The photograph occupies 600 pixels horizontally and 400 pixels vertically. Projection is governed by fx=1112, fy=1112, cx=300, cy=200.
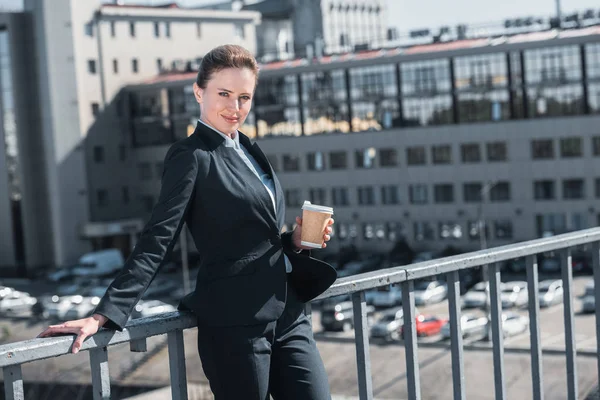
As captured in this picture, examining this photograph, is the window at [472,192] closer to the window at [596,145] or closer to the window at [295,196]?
the window at [596,145]

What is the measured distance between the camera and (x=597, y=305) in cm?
561

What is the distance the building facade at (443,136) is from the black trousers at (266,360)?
5622 cm

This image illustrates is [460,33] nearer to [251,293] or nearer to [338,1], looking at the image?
[338,1]

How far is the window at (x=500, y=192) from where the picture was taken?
206 ft

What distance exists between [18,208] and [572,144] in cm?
3680

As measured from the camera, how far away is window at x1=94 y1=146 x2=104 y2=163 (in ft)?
245

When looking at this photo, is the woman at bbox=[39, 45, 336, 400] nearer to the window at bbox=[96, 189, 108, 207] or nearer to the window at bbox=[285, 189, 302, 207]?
the window at bbox=[285, 189, 302, 207]

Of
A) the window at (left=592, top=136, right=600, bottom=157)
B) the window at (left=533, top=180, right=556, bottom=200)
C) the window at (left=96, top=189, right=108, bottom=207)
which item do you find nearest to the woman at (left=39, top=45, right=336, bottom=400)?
the window at (left=592, top=136, right=600, bottom=157)

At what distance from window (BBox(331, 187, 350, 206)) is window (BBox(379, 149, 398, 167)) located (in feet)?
10.1

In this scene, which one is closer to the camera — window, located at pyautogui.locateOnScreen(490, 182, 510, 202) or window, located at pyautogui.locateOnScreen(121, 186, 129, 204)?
window, located at pyautogui.locateOnScreen(490, 182, 510, 202)

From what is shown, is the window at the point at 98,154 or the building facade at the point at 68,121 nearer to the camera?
the building facade at the point at 68,121

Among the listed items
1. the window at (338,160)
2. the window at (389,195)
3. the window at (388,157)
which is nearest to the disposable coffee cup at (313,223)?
the window at (388,157)

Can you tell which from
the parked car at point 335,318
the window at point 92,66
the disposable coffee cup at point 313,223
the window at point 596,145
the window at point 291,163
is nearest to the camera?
the disposable coffee cup at point 313,223

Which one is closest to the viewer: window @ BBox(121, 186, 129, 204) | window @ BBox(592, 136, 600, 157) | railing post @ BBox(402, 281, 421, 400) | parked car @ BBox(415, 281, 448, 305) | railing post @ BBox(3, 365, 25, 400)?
railing post @ BBox(3, 365, 25, 400)
